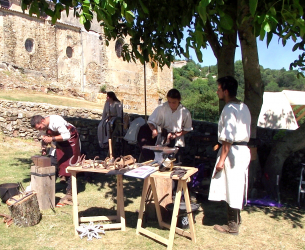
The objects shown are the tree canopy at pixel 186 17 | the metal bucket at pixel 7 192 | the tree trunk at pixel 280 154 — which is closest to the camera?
the tree canopy at pixel 186 17

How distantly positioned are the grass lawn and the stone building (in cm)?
1828

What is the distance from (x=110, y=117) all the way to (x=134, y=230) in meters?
3.91

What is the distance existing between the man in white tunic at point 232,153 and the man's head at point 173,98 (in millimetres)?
892

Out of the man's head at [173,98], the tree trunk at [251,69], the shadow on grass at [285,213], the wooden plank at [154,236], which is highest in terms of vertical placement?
the tree trunk at [251,69]

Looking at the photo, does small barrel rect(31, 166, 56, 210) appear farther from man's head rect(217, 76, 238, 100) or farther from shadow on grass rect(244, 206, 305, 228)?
shadow on grass rect(244, 206, 305, 228)

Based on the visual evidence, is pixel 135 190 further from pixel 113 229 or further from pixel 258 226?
pixel 258 226

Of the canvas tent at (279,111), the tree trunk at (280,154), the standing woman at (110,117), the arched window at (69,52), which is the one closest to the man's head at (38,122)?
the standing woman at (110,117)

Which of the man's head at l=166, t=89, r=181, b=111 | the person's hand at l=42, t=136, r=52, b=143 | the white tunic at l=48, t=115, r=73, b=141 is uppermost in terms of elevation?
the man's head at l=166, t=89, r=181, b=111

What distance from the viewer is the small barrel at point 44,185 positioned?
14.4 ft

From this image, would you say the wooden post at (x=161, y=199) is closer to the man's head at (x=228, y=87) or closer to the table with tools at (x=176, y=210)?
the table with tools at (x=176, y=210)

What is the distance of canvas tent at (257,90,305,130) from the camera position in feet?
29.5

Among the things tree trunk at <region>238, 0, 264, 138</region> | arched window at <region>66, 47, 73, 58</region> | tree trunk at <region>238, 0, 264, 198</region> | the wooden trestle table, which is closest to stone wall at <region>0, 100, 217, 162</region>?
tree trunk at <region>238, 0, 264, 198</region>

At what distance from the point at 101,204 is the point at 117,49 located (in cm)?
2782

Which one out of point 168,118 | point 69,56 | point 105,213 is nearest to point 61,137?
point 105,213
